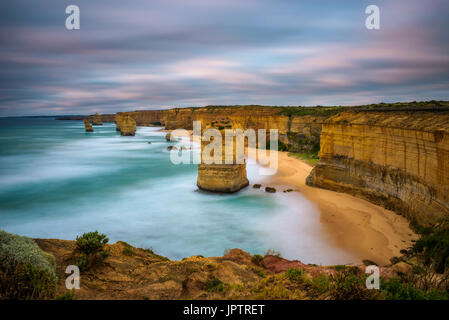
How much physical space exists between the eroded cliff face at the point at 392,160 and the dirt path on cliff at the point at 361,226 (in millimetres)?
780

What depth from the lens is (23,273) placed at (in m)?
4.79

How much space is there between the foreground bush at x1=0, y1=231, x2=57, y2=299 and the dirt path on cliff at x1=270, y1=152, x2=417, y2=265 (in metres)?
10.9

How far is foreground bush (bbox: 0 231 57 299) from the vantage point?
4598 millimetres

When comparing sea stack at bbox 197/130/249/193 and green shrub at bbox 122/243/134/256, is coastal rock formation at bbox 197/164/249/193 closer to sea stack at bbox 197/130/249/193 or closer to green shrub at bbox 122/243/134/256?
sea stack at bbox 197/130/249/193

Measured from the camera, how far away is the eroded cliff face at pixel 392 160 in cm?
1142

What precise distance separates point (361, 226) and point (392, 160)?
4.44m

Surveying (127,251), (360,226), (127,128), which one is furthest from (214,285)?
(127,128)

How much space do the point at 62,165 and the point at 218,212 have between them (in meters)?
31.2

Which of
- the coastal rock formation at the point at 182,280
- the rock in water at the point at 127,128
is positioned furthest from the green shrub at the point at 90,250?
the rock in water at the point at 127,128

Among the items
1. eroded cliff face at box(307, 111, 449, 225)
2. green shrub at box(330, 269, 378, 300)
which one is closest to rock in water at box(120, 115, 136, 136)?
eroded cliff face at box(307, 111, 449, 225)

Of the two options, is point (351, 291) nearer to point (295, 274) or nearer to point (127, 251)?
point (295, 274)

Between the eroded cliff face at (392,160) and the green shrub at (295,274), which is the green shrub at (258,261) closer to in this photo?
the green shrub at (295,274)
